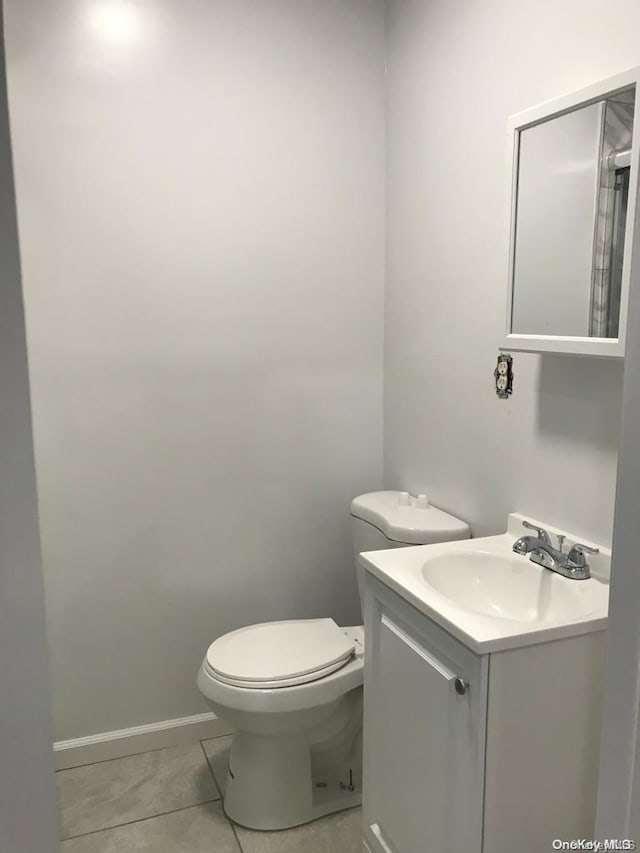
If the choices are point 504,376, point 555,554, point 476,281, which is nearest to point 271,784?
point 555,554

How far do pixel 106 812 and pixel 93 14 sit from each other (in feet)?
7.69

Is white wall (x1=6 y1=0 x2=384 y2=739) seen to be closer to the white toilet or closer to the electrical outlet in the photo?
the white toilet

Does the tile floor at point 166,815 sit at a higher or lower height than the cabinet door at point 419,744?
lower

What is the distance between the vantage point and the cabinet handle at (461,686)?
4.44 ft

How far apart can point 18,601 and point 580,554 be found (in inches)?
51.1

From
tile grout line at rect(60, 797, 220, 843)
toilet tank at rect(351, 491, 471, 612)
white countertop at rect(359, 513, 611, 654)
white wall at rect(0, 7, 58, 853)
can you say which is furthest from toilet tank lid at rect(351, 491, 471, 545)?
white wall at rect(0, 7, 58, 853)

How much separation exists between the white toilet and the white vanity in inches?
12.9

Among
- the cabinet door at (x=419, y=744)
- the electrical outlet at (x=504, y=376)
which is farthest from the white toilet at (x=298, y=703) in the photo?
the electrical outlet at (x=504, y=376)

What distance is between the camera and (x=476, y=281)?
1.97 metres

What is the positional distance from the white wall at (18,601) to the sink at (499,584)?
1150 millimetres

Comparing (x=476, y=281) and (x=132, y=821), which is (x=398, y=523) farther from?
(x=132, y=821)

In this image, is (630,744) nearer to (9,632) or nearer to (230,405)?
(9,632)

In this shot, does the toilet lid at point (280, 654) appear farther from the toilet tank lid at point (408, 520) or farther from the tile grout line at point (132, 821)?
the tile grout line at point (132, 821)

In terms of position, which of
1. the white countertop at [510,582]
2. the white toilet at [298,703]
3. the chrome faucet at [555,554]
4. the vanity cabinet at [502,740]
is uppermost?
the chrome faucet at [555,554]
